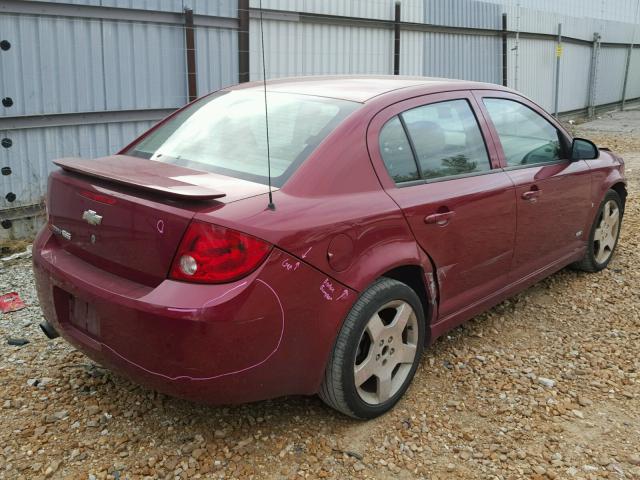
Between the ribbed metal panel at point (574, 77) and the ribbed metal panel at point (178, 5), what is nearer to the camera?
the ribbed metal panel at point (178, 5)

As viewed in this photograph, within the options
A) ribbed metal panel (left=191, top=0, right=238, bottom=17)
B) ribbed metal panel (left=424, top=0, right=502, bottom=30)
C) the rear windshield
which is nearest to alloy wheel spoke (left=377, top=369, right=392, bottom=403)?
the rear windshield

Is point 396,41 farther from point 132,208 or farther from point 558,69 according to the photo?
point 132,208

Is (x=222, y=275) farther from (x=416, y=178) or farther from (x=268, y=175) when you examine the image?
(x=416, y=178)

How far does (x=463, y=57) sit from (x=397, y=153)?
971 centimetres

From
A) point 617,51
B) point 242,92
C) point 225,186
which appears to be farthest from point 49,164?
point 617,51

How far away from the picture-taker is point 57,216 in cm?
308

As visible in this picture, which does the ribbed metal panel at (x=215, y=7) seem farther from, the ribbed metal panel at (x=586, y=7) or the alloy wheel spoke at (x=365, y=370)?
the ribbed metal panel at (x=586, y=7)

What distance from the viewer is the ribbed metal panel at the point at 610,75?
60.4 ft

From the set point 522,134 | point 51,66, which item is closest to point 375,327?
point 522,134

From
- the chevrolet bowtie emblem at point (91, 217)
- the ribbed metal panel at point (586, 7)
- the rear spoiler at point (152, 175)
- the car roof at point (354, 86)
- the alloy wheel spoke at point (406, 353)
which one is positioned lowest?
the alloy wheel spoke at point (406, 353)

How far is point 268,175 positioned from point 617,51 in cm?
1958

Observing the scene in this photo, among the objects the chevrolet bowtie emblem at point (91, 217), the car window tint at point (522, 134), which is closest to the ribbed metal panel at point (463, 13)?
the car window tint at point (522, 134)

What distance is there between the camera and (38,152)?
20.1 ft

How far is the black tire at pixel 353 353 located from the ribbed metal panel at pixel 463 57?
28.4 ft
